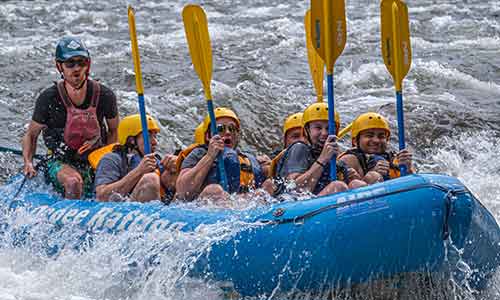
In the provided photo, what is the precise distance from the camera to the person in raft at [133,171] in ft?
22.1

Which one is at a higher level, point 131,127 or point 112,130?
point 131,127

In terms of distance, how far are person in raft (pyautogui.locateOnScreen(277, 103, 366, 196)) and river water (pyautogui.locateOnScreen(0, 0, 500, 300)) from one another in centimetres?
108

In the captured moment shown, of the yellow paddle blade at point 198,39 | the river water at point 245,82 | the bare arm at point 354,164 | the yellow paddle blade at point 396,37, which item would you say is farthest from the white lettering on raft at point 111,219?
the yellow paddle blade at point 396,37

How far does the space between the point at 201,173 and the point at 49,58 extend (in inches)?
311

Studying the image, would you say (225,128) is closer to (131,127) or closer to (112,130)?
(131,127)

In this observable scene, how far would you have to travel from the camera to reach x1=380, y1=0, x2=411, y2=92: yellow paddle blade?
6348 mm

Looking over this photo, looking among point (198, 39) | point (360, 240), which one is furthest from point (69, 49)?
point (360, 240)

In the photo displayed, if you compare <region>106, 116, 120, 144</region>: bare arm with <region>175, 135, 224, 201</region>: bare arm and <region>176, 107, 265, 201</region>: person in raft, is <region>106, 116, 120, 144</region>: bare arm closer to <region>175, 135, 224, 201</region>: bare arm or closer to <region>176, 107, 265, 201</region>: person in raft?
<region>176, 107, 265, 201</region>: person in raft

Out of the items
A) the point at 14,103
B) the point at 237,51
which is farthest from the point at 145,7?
the point at 14,103

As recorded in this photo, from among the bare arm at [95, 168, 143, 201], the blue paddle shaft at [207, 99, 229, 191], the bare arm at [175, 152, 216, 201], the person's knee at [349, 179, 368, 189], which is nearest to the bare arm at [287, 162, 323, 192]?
the person's knee at [349, 179, 368, 189]

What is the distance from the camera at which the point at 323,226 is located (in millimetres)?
5316

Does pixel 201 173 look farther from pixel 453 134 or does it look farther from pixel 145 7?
pixel 145 7

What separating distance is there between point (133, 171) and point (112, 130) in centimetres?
114

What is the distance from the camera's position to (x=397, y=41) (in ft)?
21.0
